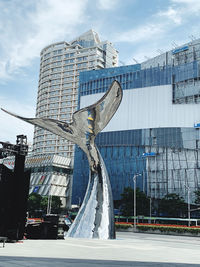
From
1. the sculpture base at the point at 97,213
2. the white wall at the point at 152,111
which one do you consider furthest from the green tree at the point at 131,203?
the sculpture base at the point at 97,213

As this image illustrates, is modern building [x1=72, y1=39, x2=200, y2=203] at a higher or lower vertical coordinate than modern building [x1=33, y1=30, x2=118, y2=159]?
lower

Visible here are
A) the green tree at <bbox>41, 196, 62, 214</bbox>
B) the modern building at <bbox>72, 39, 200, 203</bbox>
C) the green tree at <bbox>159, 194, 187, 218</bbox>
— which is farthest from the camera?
the modern building at <bbox>72, 39, 200, 203</bbox>

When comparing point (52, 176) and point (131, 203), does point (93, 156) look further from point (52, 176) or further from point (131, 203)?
point (52, 176)

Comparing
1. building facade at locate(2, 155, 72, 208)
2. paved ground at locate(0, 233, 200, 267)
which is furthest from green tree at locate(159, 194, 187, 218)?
paved ground at locate(0, 233, 200, 267)

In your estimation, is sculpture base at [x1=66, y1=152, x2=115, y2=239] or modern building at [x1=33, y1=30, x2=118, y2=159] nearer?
sculpture base at [x1=66, y1=152, x2=115, y2=239]

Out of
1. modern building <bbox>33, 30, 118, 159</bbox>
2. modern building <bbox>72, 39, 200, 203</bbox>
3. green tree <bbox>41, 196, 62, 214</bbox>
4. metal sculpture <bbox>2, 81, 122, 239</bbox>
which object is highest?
modern building <bbox>33, 30, 118, 159</bbox>

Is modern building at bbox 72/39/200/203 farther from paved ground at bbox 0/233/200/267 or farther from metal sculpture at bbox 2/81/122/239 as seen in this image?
paved ground at bbox 0/233/200/267

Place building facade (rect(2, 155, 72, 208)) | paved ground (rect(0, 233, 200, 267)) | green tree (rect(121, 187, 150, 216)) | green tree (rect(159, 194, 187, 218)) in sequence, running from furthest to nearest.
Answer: building facade (rect(2, 155, 72, 208)) < green tree (rect(159, 194, 187, 218)) < green tree (rect(121, 187, 150, 216)) < paved ground (rect(0, 233, 200, 267))

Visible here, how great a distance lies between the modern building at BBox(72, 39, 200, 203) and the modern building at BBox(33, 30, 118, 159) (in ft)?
65.8

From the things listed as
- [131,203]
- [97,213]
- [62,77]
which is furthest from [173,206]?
[62,77]

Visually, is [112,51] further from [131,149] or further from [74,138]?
[74,138]

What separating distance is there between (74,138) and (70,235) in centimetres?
578

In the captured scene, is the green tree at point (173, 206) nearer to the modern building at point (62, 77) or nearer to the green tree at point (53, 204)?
the green tree at point (53, 204)

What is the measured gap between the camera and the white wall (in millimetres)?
68562
